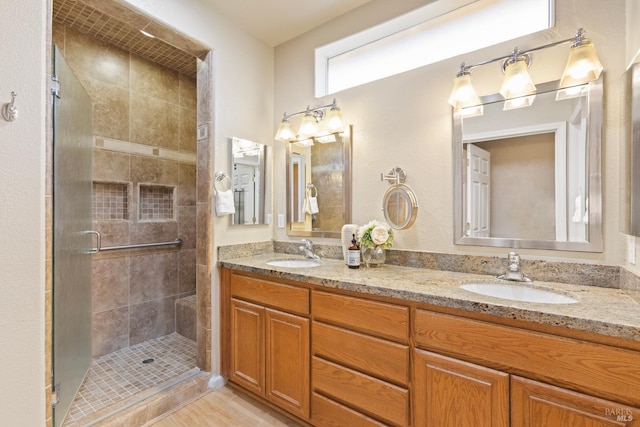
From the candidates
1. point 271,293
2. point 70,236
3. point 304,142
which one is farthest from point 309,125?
point 70,236

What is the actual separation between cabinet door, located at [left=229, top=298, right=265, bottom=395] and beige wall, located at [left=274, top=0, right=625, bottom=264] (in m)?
0.76

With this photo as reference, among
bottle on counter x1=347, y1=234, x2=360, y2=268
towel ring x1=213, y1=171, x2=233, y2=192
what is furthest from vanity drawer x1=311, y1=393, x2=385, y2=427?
towel ring x1=213, y1=171, x2=233, y2=192

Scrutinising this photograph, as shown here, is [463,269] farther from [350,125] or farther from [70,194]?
[70,194]

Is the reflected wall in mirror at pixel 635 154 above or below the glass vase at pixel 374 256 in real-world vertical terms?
above

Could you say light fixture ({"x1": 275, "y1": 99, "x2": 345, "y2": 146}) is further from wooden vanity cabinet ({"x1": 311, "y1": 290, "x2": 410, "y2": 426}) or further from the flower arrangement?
wooden vanity cabinet ({"x1": 311, "y1": 290, "x2": 410, "y2": 426})

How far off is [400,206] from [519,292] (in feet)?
2.65

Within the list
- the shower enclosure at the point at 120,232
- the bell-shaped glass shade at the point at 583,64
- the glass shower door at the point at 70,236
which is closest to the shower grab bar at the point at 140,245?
the shower enclosure at the point at 120,232

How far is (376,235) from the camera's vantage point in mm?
1842

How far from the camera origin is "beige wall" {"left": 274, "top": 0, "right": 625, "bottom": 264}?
1.40 m

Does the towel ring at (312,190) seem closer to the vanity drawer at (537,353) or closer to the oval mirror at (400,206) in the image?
the oval mirror at (400,206)

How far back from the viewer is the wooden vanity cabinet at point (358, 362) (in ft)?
4.49

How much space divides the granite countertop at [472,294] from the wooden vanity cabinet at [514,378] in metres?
0.07

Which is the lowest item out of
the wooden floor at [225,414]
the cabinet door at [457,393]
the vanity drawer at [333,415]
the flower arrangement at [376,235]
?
the wooden floor at [225,414]

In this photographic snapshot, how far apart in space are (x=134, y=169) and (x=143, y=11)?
4.61 feet
